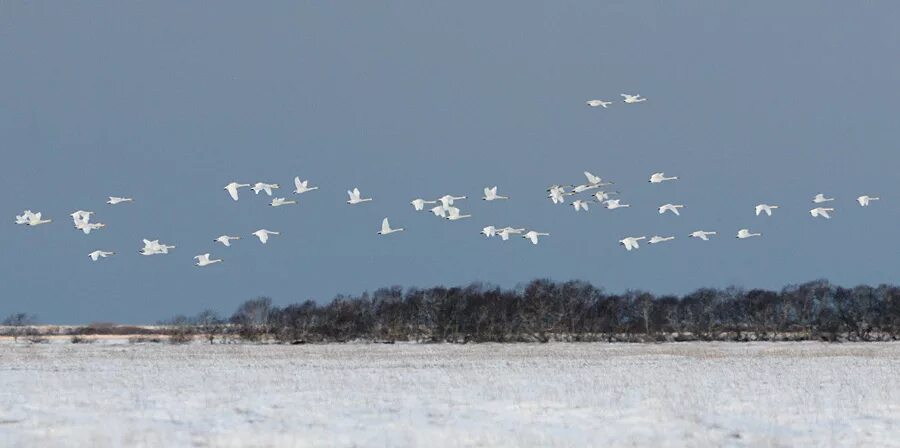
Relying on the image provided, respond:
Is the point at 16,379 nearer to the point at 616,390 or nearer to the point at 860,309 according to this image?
the point at 616,390

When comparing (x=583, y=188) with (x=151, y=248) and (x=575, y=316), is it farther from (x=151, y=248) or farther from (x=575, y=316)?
(x=575, y=316)

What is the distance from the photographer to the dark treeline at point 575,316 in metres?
96.6

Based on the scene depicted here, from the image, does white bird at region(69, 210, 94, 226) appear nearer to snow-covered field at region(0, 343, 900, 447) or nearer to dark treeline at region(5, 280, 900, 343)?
snow-covered field at region(0, 343, 900, 447)

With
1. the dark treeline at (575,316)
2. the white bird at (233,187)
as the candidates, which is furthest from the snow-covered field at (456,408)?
the dark treeline at (575,316)

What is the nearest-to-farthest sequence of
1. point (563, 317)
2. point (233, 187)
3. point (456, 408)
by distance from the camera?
point (456, 408), point (233, 187), point (563, 317)

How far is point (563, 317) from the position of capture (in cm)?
10669

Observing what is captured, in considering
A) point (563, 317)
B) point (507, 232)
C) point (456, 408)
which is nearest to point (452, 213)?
point (507, 232)

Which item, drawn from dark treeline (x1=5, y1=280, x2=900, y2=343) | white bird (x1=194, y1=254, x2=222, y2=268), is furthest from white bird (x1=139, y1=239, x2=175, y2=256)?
dark treeline (x1=5, y1=280, x2=900, y2=343)

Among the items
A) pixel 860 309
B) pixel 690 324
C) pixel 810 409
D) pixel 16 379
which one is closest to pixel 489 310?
pixel 690 324

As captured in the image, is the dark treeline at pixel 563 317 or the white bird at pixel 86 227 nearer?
the white bird at pixel 86 227

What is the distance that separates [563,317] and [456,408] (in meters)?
83.9

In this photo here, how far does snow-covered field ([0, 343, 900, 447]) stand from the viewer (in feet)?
63.0

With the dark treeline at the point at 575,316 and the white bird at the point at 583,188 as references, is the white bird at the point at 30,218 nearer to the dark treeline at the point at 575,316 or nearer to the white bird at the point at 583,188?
the white bird at the point at 583,188

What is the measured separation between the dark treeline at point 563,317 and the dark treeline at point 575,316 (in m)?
0.10
